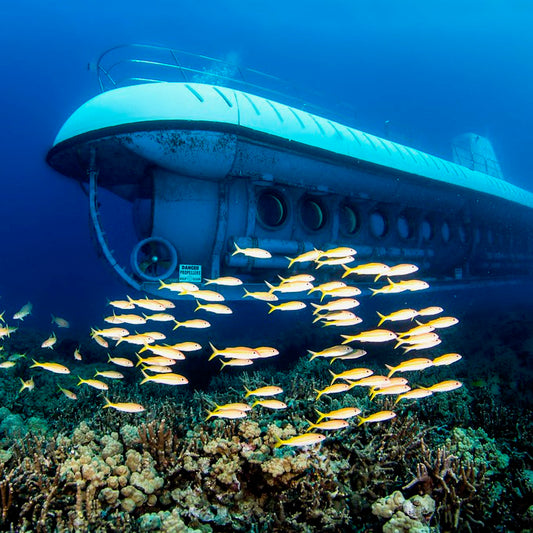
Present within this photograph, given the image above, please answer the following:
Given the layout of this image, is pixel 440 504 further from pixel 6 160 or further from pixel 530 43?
pixel 6 160

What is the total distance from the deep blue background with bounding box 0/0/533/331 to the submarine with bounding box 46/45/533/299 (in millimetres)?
65517

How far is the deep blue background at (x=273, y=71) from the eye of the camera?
66.1 metres

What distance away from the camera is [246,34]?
74.6m

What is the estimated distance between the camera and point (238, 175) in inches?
279

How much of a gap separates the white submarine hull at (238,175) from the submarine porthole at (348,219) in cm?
3

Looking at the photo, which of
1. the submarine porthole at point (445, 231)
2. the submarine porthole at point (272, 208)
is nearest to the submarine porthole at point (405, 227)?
the submarine porthole at point (445, 231)

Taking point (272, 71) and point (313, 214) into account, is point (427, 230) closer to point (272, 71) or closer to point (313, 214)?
point (313, 214)

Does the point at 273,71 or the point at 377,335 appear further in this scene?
the point at 273,71

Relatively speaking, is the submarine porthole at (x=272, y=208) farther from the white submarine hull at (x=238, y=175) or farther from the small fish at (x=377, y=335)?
the small fish at (x=377, y=335)

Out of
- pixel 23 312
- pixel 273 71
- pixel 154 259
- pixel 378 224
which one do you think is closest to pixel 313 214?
pixel 378 224

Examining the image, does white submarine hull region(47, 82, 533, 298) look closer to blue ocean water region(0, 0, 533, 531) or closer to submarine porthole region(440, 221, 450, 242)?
submarine porthole region(440, 221, 450, 242)

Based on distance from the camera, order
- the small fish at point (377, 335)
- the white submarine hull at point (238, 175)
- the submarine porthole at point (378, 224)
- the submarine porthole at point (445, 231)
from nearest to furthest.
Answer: the small fish at point (377, 335)
the white submarine hull at point (238, 175)
the submarine porthole at point (378, 224)
the submarine porthole at point (445, 231)

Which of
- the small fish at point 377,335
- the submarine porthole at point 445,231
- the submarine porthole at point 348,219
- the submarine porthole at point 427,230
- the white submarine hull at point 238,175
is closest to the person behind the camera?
the small fish at point 377,335

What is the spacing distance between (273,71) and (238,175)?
299ft
